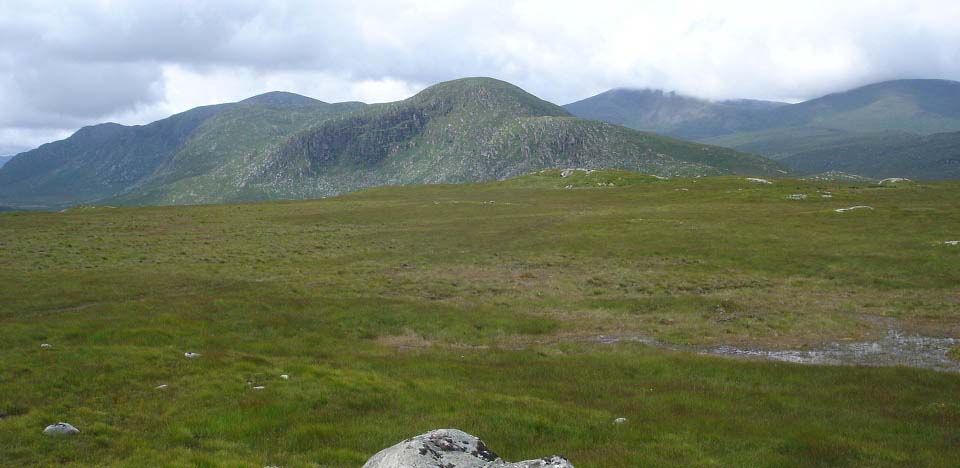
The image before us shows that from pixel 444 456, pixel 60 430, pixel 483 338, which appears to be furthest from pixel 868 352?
pixel 60 430

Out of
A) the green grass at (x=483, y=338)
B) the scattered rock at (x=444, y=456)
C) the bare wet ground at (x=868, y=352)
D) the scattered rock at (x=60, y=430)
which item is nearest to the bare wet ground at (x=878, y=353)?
the bare wet ground at (x=868, y=352)

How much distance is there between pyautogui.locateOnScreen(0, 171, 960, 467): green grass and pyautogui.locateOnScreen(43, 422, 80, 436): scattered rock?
0.27 meters

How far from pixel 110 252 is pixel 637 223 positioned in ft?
207

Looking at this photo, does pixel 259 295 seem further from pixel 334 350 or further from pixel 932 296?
pixel 932 296

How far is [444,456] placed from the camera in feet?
29.0

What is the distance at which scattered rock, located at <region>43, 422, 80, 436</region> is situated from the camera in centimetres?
1344

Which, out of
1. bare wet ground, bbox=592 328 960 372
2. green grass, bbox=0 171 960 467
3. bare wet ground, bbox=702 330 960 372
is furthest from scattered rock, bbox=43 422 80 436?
bare wet ground, bbox=702 330 960 372

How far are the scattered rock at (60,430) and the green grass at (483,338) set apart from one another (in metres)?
0.27

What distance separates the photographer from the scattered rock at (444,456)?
331 inches

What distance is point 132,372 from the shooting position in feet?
62.6

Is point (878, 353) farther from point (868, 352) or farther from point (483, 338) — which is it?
point (483, 338)

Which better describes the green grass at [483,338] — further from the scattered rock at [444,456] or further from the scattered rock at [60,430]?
the scattered rock at [444,456]

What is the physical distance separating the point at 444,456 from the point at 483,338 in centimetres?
2203

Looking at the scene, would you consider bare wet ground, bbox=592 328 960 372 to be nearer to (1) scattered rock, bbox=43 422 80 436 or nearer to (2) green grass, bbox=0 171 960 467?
(2) green grass, bbox=0 171 960 467
